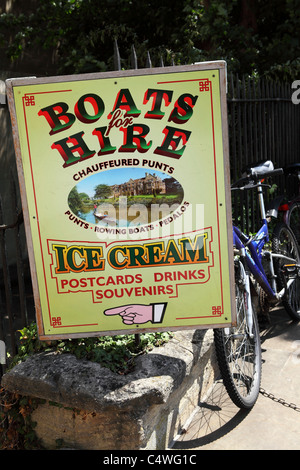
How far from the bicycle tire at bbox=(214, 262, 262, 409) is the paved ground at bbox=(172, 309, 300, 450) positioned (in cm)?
12

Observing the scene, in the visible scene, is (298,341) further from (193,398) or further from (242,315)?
(193,398)

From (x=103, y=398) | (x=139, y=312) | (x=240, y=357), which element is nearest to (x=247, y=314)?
(x=240, y=357)

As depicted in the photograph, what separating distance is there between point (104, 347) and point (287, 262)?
7.46ft

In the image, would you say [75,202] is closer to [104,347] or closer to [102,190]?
[102,190]

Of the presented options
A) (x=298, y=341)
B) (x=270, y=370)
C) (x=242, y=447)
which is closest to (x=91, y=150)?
(x=242, y=447)

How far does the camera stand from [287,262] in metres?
4.41

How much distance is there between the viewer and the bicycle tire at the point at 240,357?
2.96m

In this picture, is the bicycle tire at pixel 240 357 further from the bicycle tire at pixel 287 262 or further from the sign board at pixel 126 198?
the bicycle tire at pixel 287 262

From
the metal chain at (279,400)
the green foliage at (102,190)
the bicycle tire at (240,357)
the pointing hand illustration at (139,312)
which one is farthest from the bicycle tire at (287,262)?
the green foliage at (102,190)

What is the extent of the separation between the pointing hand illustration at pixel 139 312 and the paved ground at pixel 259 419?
88 cm

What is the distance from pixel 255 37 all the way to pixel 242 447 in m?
6.50

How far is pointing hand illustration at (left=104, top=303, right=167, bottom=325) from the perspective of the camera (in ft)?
8.71

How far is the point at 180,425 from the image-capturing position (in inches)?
119

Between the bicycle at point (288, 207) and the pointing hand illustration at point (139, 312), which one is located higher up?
the bicycle at point (288, 207)
